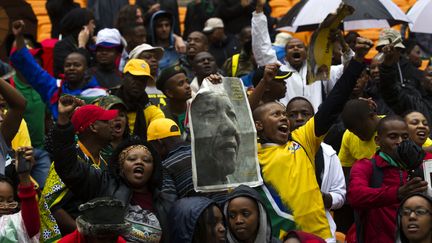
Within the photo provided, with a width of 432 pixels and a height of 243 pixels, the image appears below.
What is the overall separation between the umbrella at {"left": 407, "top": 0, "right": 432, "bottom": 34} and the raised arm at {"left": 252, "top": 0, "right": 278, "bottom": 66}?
6.31 feet

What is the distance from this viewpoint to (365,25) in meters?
13.7

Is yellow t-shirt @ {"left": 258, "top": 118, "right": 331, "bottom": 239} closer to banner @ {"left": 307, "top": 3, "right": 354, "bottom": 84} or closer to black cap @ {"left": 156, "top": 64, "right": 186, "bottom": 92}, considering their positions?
banner @ {"left": 307, "top": 3, "right": 354, "bottom": 84}

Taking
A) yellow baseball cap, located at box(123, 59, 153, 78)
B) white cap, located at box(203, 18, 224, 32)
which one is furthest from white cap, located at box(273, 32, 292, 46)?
yellow baseball cap, located at box(123, 59, 153, 78)

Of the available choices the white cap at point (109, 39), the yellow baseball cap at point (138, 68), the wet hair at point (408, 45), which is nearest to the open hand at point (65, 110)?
the yellow baseball cap at point (138, 68)

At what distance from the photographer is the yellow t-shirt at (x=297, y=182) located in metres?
9.84

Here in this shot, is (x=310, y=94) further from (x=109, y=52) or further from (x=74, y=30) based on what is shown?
(x=74, y=30)

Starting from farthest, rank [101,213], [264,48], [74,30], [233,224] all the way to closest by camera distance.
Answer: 1. [74,30]
2. [264,48]
3. [233,224]
4. [101,213]

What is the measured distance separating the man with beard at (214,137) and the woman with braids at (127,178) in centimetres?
38

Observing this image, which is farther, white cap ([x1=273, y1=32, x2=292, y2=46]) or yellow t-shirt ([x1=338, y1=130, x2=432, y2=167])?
white cap ([x1=273, y1=32, x2=292, y2=46])

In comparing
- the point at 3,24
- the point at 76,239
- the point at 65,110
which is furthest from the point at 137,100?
the point at 76,239

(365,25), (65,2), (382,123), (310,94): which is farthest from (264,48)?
(65,2)

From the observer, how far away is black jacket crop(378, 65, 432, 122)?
462 inches

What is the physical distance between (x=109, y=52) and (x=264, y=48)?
6.08 feet

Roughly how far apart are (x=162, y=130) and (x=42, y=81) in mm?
2596
